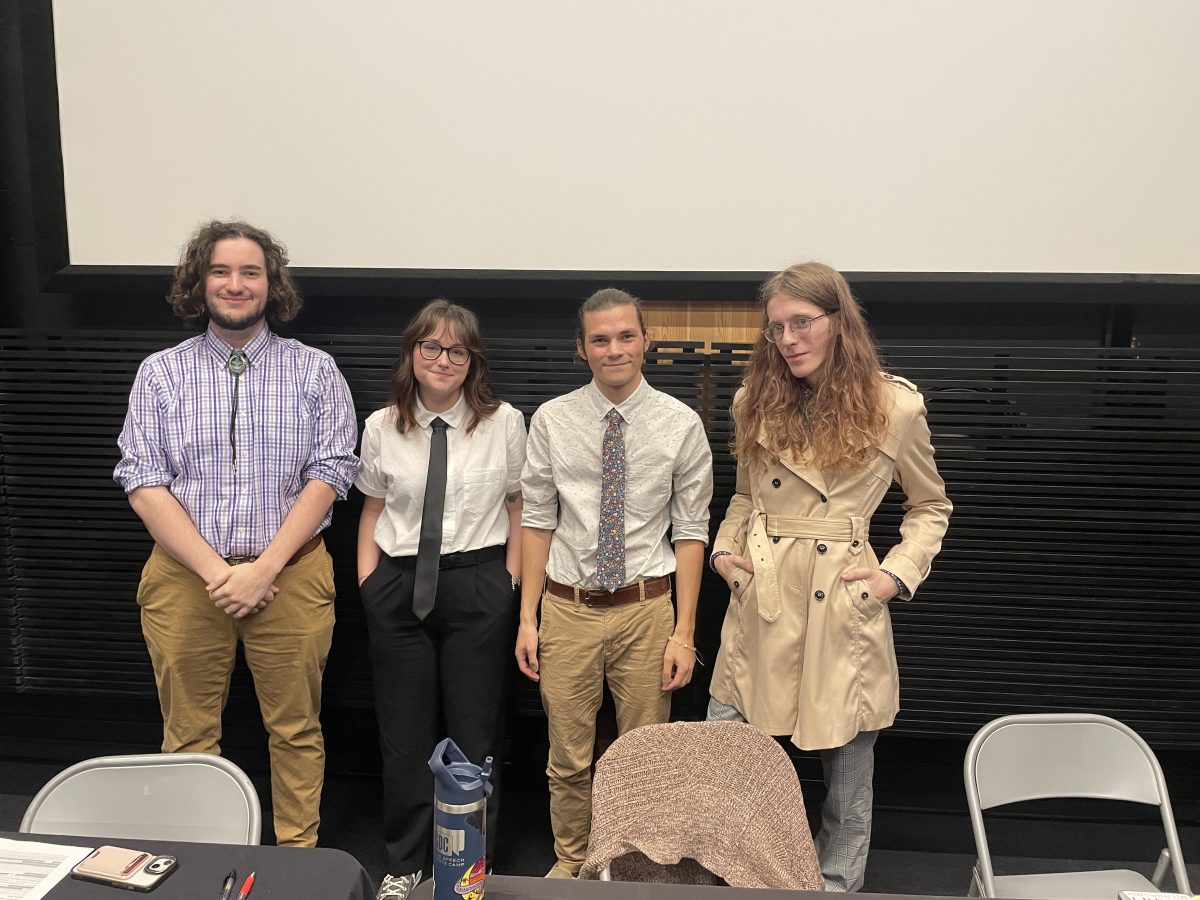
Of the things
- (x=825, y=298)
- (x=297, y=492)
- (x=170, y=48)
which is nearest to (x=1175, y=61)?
(x=825, y=298)

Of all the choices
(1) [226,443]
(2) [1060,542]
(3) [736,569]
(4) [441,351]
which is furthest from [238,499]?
(2) [1060,542]

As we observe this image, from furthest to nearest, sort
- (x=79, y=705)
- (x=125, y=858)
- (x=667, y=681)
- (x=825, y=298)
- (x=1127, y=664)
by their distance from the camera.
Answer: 1. (x=79, y=705)
2. (x=1127, y=664)
3. (x=667, y=681)
4. (x=825, y=298)
5. (x=125, y=858)

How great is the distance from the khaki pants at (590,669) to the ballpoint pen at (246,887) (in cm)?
121

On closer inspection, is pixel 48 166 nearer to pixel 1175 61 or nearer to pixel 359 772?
pixel 359 772

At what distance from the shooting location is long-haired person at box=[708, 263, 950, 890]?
88.4 inches

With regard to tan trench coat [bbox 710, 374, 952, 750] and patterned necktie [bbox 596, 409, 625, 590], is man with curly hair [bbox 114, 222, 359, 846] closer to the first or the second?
patterned necktie [bbox 596, 409, 625, 590]

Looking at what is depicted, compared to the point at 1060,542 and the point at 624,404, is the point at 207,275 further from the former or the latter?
the point at 1060,542

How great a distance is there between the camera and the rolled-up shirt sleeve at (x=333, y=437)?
8.84 feet

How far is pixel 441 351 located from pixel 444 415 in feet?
0.69

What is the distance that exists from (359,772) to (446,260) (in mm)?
2019

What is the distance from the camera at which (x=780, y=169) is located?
115 inches

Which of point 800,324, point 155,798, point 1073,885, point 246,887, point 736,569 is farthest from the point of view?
point 736,569

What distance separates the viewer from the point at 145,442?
263 cm

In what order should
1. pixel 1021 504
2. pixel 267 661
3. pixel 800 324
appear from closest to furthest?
1. pixel 800 324
2. pixel 267 661
3. pixel 1021 504
